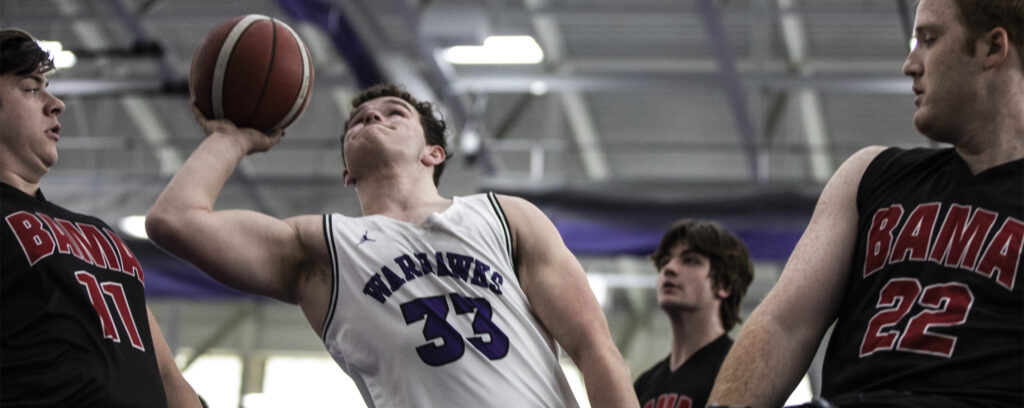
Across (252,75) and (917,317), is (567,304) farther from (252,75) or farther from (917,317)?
(252,75)

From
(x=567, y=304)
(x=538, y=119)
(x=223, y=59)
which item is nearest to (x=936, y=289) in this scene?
(x=567, y=304)

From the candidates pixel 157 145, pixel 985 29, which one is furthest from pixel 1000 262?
pixel 157 145

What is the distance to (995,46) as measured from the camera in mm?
2812

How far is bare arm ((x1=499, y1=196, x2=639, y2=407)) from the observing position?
3.28m

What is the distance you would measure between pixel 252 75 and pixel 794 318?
181 centimetres

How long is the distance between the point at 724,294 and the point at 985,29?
286 centimetres

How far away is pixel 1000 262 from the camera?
102 inches

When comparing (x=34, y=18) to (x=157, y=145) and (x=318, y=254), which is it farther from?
(x=318, y=254)

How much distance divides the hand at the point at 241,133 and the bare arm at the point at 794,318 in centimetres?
156

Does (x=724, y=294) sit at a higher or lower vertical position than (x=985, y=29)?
lower

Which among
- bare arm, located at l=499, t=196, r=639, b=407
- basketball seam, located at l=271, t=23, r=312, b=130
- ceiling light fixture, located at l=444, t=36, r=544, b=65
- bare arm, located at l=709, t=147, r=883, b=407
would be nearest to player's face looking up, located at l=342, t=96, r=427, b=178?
basketball seam, located at l=271, t=23, r=312, b=130

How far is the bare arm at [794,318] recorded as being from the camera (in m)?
2.85

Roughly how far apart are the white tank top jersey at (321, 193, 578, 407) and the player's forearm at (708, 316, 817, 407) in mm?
636

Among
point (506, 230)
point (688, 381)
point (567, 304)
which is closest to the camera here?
point (567, 304)
